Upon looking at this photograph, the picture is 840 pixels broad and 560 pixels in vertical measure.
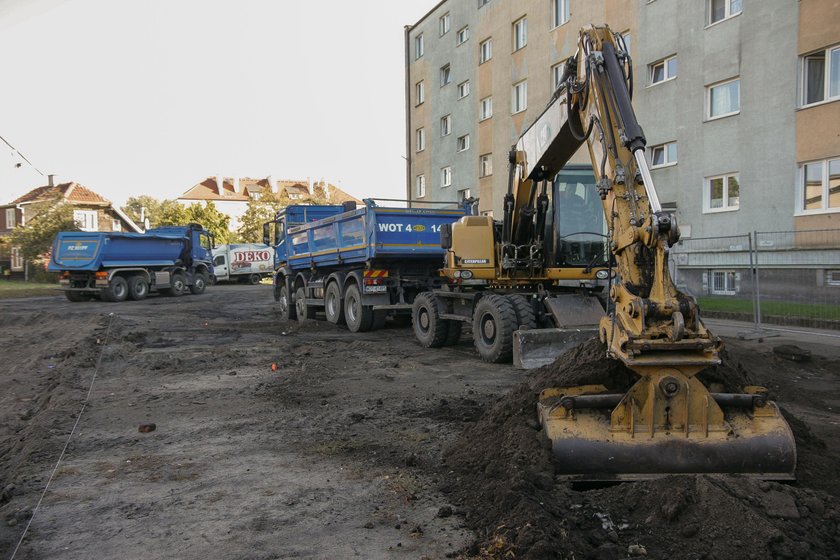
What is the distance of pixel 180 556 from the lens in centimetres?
355

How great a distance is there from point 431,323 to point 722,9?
12216 mm

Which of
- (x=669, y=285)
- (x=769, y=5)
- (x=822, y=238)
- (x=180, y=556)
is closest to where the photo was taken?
(x=180, y=556)

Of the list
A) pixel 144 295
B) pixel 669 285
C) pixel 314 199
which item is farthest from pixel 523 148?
pixel 314 199

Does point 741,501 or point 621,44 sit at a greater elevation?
point 621,44

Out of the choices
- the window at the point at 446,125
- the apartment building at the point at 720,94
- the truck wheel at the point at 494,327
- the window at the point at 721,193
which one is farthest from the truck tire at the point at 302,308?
the window at the point at 446,125

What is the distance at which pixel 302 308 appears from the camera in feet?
57.0

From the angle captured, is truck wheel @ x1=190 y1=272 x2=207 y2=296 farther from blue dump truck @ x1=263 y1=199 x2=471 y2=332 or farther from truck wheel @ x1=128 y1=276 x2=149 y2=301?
blue dump truck @ x1=263 y1=199 x2=471 y2=332

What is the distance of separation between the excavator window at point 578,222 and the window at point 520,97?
16.6 m

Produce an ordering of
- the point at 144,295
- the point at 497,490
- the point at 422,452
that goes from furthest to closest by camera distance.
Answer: the point at 144,295 → the point at 422,452 → the point at 497,490

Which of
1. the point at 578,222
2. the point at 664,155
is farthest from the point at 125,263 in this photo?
the point at 578,222

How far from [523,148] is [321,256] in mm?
7996

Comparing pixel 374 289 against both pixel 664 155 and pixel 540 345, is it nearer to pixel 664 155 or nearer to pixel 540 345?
pixel 540 345

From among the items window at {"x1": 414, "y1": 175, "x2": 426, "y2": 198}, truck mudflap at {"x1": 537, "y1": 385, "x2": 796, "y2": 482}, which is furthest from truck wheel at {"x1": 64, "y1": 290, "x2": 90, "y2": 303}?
truck mudflap at {"x1": 537, "y1": 385, "x2": 796, "y2": 482}

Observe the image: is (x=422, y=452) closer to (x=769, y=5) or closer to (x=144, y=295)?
(x=769, y=5)
